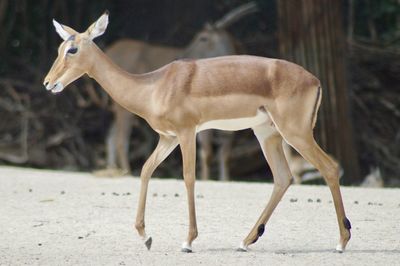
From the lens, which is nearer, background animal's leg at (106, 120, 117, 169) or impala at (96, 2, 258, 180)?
impala at (96, 2, 258, 180)

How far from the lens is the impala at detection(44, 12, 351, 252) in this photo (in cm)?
614

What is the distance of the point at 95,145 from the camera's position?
573 inches

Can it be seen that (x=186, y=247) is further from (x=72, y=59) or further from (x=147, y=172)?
(x=72, y=59)

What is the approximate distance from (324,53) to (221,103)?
19.2ft

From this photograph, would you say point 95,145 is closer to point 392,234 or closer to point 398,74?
point 398,74

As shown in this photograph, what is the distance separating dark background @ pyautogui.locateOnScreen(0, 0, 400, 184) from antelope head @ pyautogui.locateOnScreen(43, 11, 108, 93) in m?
7.00

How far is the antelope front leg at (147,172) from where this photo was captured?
6201 mm

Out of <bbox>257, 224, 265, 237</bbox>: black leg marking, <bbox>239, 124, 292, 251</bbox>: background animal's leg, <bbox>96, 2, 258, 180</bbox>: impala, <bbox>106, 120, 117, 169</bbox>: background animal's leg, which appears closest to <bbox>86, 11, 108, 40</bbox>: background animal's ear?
<bbox>239, 124, 292, 251</bbox>: background animal's leg

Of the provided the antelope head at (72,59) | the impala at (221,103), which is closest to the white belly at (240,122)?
the impala at (221,103)

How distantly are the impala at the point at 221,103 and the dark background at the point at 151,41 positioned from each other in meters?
7.11

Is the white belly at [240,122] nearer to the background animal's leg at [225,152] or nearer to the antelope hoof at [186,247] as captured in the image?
the antelope hoof at [186,247]

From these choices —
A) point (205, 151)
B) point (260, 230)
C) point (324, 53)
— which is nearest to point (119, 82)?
point (260, 230)

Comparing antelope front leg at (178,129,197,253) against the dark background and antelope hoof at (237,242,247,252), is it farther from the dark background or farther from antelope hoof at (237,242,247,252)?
the dark background

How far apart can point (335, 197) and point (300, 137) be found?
Answer: 1.41 feet
